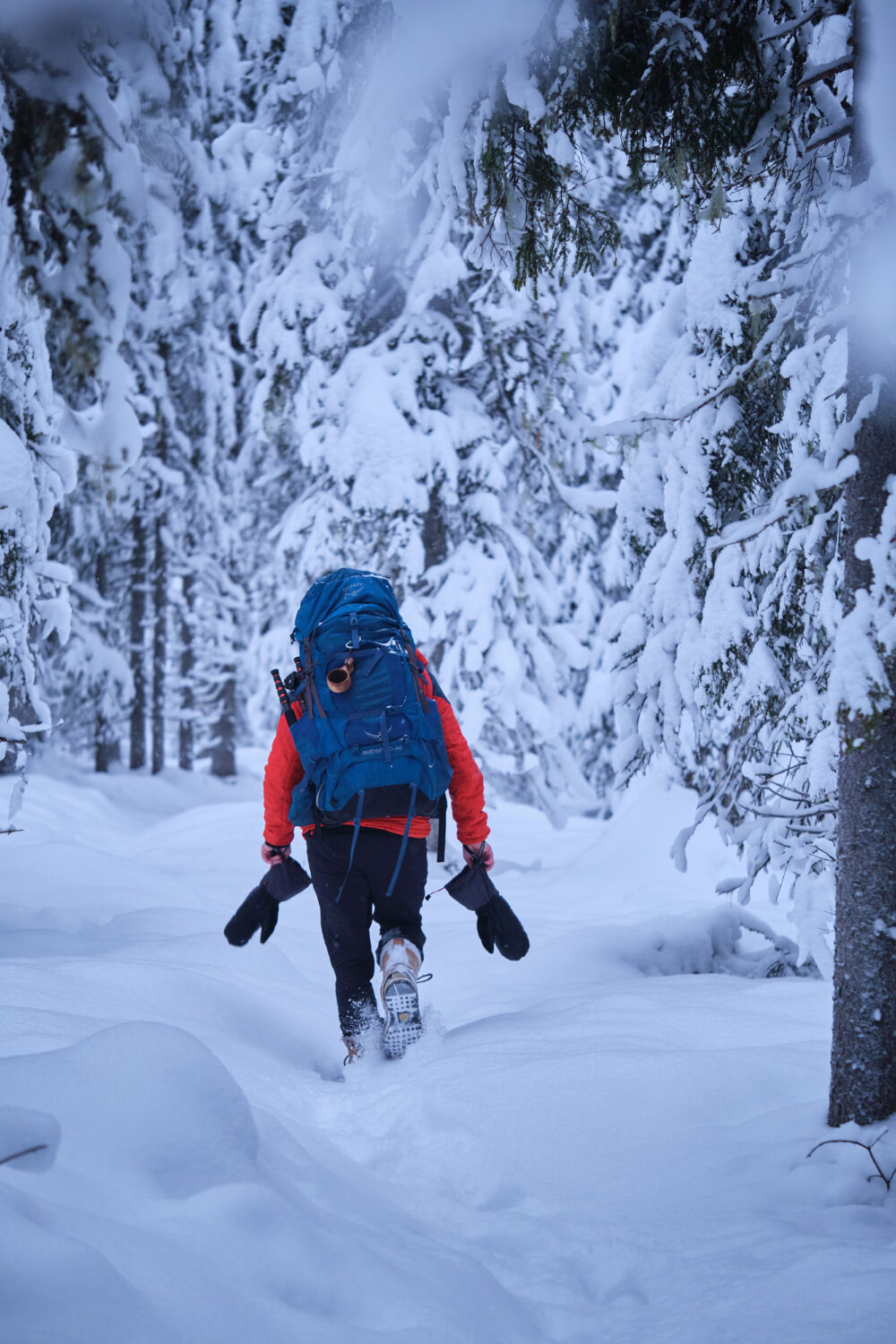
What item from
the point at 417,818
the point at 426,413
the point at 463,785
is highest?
the point at 426,413

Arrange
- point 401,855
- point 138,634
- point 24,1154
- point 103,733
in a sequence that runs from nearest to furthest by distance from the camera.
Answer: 1. point 24,1154
2. point 401,855
3. point 103,733
4. point 138,634

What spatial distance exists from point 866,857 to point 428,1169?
5.55ft

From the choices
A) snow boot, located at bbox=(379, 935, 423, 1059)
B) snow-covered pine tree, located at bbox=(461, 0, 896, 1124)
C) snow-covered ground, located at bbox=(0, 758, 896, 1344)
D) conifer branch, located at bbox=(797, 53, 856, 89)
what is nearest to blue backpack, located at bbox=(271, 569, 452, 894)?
snow boot, located at bbox=(379, 935, 423, 1059)

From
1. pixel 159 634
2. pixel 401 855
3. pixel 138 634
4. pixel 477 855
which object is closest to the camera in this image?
pixel 401 855

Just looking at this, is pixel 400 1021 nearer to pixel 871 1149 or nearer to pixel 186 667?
pixel 871 1149

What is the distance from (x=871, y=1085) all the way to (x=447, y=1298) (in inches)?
59.7

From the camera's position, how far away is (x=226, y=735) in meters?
24.2

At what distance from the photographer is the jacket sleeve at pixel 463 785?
4059mm

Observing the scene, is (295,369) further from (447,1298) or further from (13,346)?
(447,1298)

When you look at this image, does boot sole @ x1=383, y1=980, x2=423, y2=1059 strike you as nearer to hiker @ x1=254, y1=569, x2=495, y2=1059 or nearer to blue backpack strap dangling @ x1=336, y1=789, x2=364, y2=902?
hiker @ x1=254, y1=569, x2=495, y2=1059

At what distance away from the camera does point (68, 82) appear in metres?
2.22

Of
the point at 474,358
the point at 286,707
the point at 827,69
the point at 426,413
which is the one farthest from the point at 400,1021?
the point at 474,358

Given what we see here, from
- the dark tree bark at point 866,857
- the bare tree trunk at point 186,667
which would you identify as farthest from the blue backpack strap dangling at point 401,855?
the bare tree trunk at point 186,667

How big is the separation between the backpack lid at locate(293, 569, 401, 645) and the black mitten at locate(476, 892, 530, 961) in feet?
4.61
